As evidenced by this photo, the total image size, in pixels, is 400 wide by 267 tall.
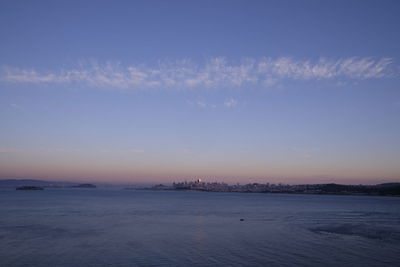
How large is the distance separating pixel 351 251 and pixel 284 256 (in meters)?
5.05

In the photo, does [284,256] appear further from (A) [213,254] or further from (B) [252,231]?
(B) [252,231]

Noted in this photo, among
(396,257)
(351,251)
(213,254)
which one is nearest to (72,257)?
(213,254)

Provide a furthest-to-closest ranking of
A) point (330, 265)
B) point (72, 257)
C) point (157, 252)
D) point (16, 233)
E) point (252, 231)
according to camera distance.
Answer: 1. point (252, 231)
2. point (16, 233)
3. point (157, 252)
4. point (72, 257)
5. point (330, 265)

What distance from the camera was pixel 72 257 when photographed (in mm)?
20312

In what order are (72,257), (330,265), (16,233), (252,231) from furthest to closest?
1. (252,231)
2. (16,233)
3. (72,257)
4. (330,265)

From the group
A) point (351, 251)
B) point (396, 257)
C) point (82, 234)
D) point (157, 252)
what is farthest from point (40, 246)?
point (396, 257)

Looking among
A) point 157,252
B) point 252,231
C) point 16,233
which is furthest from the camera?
point 252,231

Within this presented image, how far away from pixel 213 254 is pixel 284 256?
14.0 feet

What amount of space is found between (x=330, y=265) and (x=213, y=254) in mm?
6761

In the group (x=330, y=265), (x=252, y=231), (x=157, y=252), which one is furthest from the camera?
(x=252, y=231)

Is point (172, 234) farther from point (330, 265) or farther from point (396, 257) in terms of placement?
point (396, 257)

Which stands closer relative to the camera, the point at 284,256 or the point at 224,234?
the point at 284,256

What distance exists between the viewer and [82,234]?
96.0ft

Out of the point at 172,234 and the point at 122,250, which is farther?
the point at 172,234
